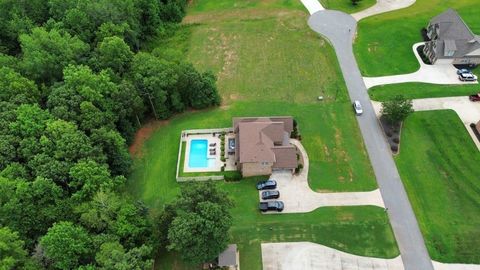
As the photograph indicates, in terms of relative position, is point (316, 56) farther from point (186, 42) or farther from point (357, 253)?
point (357, 253)

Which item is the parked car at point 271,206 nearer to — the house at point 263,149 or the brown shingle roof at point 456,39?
the house at point 263,149

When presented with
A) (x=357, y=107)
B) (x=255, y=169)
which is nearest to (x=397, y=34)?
(x=357, y=107)

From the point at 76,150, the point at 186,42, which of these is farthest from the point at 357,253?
the point at 186,42

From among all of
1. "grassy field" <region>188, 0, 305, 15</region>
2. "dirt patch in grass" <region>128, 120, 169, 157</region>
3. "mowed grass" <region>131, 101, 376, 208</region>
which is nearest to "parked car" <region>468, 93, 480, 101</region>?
"mowed grass" <region>131, 101, 376, 208</region>

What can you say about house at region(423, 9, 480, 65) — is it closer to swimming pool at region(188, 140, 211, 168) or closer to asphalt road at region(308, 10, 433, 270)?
asphalt road at region(308, 10, 433, 270)

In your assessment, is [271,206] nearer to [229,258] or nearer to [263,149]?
[263,149]

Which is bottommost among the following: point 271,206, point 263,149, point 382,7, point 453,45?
point 271,206

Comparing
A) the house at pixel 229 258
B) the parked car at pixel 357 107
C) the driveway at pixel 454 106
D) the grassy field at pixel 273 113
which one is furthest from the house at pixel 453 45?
the house at pixel 229 258
